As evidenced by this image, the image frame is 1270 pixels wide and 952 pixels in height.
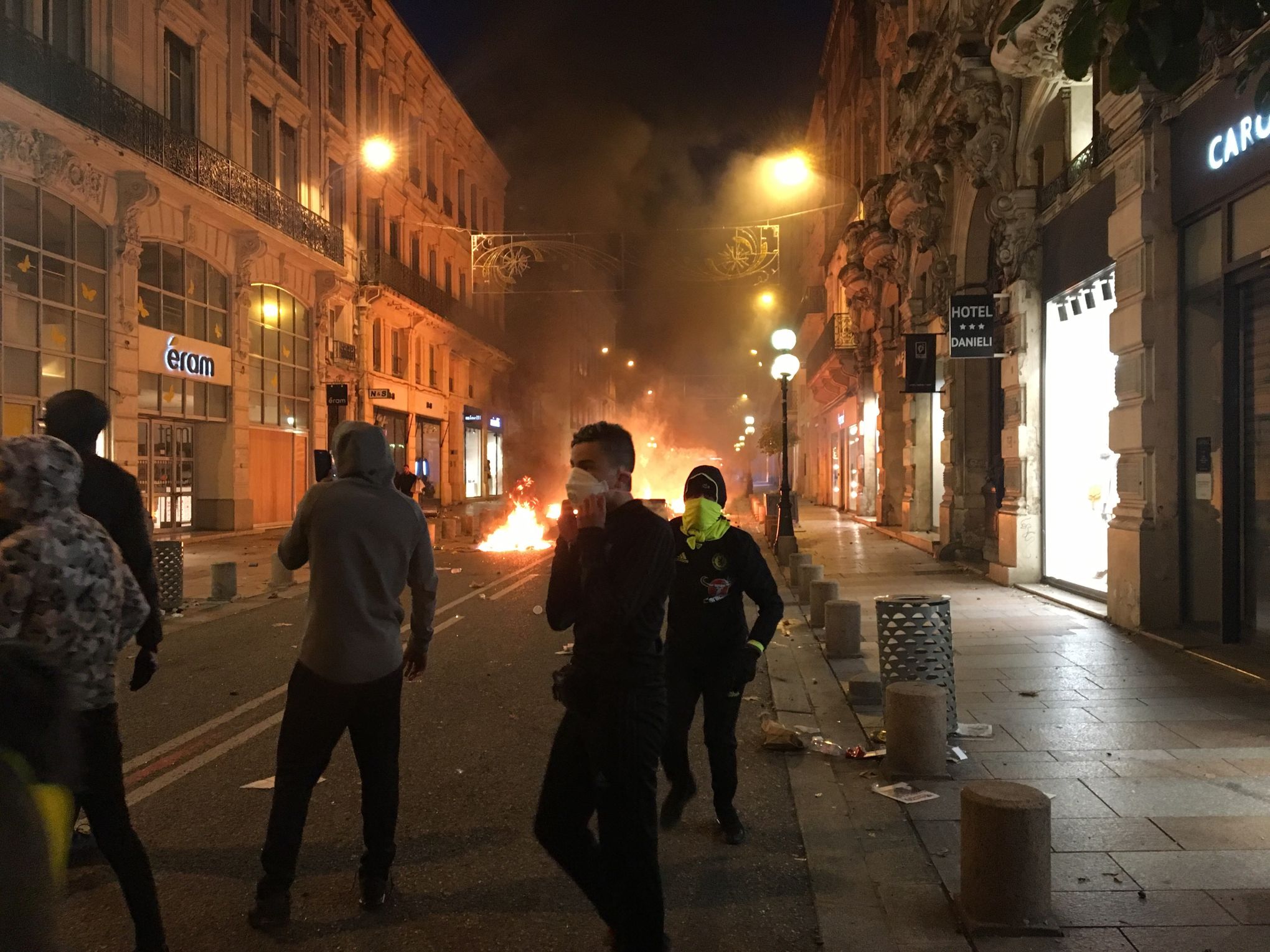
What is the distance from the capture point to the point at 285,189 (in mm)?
25625

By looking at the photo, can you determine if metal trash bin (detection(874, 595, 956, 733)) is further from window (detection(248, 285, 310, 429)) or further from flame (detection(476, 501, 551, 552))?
window (detection(248, 285, 310, 429))

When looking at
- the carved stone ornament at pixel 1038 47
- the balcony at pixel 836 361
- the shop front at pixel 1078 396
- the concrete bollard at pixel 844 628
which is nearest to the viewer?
the concrete bollard at pixel 844 628

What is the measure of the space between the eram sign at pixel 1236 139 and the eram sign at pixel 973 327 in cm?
469

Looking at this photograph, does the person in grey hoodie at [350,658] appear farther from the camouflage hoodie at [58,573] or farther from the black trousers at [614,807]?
the black trousers at [614,807]

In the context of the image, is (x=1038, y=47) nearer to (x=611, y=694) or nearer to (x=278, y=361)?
(x=611, y=694)

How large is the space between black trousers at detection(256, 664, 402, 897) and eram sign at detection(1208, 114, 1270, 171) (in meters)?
7.64

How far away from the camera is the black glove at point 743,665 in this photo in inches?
171

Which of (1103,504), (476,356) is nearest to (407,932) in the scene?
(1103,504)

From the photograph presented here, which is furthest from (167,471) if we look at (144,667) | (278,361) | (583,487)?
(583,487)

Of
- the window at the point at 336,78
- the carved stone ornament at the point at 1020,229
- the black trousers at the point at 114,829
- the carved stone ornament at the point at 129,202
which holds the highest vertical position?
the window at the point at 336,78

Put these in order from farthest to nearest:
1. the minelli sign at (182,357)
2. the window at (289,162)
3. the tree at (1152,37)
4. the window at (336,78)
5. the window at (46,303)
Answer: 1. the window at (336,78)
2. the window at (289,162)
3. the minelli sign at (182,357)
4. the window at (46,303)
5. the tree at (1152,37)

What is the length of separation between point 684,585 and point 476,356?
40402mm

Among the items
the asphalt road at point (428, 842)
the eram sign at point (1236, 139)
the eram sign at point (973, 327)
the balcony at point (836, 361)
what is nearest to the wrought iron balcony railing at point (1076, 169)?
the eram sign at point (973, 327)

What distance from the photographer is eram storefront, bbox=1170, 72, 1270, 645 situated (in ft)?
25.3
